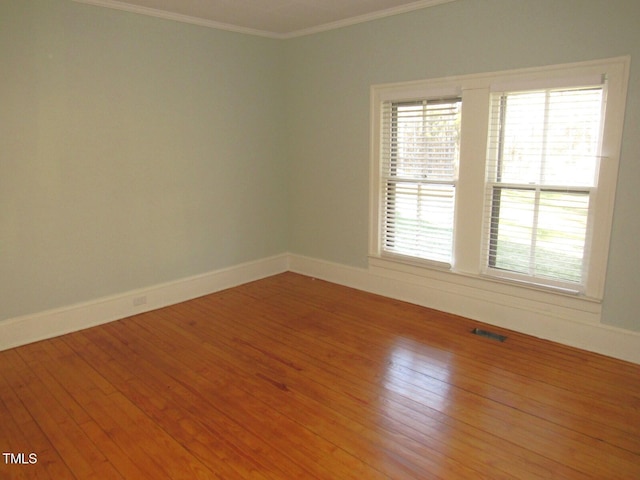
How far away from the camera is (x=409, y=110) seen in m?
4.04

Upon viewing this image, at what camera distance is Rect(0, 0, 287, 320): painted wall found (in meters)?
3.26

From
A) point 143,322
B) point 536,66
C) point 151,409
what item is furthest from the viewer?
point 143,322

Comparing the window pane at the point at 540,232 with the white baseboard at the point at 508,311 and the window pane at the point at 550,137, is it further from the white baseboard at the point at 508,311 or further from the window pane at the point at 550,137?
the white baseboard at the point at 508,311

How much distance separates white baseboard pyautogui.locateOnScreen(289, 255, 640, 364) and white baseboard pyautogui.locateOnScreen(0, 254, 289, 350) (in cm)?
101

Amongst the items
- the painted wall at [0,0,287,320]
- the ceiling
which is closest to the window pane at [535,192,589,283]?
the ceiling

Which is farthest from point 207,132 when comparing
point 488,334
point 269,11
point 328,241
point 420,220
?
point 488,334

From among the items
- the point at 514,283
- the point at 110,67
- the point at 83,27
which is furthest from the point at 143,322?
the point at 514,283

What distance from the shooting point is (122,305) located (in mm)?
3938

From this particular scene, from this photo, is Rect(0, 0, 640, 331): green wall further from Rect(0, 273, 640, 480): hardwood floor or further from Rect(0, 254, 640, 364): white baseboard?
Rect(0, 273, 640, 480): hardwood floor

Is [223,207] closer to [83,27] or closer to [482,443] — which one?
[83,27]

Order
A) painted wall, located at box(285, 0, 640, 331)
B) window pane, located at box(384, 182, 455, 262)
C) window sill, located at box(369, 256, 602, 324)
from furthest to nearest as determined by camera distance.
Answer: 1. window pane, located at box(384, 182, 455, 262)
2. window sill, located at box(369, 256, 602, 324)
3. painted wall, located at box(285, 0, 640, 331)

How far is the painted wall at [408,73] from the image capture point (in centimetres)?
294

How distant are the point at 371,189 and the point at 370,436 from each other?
2.60m

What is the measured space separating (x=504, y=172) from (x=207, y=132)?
2.80 meters
